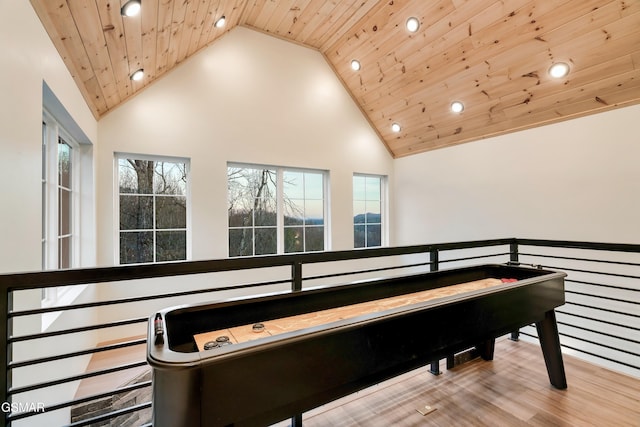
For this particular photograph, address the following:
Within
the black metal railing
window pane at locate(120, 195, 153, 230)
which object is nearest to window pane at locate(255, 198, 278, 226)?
the black metal railing

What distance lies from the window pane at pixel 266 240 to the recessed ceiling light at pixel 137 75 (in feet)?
7.08

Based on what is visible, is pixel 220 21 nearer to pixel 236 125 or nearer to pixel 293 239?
pixel 236 125

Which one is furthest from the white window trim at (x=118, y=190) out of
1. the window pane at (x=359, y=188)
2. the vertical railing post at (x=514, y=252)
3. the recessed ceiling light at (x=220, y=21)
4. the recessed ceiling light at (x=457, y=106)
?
the vertical railing post at (x=514, y=252)

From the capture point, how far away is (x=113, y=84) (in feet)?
8.88

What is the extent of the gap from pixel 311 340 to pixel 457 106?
3711 millimetres

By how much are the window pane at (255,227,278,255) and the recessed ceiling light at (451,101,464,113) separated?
2.86 metres

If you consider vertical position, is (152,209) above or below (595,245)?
above

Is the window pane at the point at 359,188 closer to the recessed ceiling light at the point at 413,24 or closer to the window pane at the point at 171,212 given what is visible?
the recessed ceiling light at the point at 413,24

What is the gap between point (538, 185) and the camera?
11.3 ft

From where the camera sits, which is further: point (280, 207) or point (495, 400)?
point (280, 207)

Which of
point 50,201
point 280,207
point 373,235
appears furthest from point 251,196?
point 373,235

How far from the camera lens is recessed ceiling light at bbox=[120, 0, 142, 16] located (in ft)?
5.93

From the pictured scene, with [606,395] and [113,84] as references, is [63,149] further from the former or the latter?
[606,395]

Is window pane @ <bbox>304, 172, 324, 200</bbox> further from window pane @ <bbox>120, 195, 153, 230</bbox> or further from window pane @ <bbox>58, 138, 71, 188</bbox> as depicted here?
window pane @ <bbox>58, 138, 71, 188</bbox>
